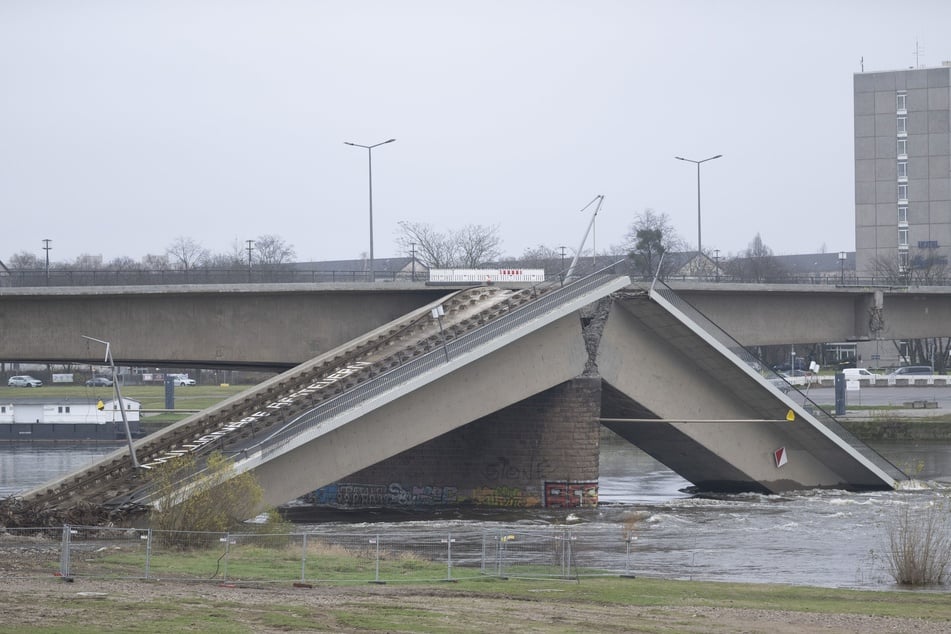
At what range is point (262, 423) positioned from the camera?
124 feet

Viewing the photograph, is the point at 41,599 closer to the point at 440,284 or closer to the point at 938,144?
the point at 440,284

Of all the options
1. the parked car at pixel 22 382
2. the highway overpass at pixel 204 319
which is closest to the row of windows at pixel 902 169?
the parked car at pixel 22 382

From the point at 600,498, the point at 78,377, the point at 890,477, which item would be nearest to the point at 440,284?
the point at 600,498

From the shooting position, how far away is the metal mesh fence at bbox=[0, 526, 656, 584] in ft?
80.0

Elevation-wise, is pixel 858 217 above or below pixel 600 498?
above

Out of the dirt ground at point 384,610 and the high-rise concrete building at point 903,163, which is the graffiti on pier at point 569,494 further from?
the high-rise concrete building at point 903,163

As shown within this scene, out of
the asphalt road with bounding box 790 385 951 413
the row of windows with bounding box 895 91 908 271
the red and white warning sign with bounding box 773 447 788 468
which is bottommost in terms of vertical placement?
the red and white warning sign with bounding box 773 447 788 468

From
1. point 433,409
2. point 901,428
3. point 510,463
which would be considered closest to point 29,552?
point 433,409

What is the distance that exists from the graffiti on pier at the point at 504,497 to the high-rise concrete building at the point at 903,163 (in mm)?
99134

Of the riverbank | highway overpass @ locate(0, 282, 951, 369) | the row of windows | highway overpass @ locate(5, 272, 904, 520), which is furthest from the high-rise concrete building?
highway overpass @ locate(0, 282, 951, 369)

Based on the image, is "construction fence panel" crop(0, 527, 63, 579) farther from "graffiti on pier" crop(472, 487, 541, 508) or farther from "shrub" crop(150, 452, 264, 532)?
"graffiti on pier" crop(472, 487, 541, 508)

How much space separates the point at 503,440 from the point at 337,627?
27.3 meters

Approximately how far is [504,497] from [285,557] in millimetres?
18339

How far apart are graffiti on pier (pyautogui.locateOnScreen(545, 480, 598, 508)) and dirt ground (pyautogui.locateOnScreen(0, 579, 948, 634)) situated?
842 inches
